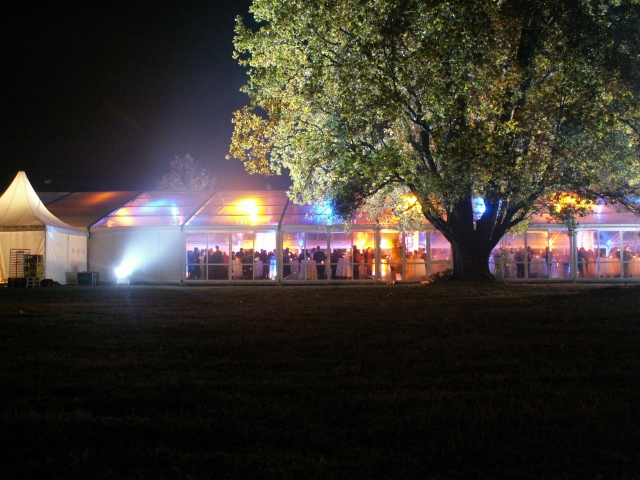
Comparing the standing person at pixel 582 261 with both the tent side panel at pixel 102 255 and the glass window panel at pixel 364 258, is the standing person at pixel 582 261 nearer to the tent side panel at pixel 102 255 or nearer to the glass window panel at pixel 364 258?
the glass window panel at pixel 364 258

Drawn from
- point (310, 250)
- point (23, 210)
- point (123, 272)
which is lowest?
point (123, 272)

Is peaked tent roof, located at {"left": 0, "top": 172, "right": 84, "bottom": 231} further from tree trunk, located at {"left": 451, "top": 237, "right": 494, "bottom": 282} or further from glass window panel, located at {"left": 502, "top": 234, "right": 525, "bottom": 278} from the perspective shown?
glass window panel, located at {"left": 502, "top": 234, "right": 525, "bottom": 278}

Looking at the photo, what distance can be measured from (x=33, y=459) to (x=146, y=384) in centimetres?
171

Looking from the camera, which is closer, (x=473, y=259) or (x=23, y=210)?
(x=473, y=259)

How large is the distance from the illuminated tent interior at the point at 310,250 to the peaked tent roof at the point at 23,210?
17cm

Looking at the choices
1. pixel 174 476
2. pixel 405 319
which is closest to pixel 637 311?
pixel 405 319

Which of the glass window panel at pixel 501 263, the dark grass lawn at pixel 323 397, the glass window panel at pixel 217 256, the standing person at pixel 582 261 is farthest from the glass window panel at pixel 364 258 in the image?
the dark grass lawn at pixel 323 397

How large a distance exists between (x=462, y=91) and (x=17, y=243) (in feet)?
59.1

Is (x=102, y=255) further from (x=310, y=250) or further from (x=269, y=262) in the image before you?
(x=310, y=250)

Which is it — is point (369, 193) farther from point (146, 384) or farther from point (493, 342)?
point (146, 384)

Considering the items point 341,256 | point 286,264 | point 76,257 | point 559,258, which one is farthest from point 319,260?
point 559,258

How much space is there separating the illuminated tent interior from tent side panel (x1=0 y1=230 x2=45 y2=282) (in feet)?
5.92

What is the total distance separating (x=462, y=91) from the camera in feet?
45.9

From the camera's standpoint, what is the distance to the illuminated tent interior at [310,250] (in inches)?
976
